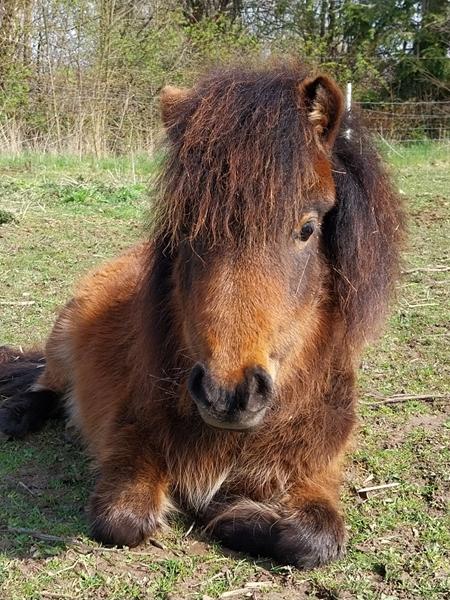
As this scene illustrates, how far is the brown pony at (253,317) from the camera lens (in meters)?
2.12

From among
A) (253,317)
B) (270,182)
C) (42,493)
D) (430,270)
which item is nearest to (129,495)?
(42,493)

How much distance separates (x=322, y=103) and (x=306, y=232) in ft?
1.49

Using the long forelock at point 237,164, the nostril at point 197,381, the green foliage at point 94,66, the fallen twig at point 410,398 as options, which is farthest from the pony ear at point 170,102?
the green foliage at point 94,66

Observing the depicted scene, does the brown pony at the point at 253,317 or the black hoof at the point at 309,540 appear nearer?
the brown pony at the point at 253,317

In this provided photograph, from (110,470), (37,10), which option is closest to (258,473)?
(110,470)

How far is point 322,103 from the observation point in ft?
7.73

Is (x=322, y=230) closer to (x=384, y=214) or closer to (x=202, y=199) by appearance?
(x=384, y=214)

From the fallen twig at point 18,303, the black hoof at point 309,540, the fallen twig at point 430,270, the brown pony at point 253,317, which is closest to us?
the brown pony at point 253,317

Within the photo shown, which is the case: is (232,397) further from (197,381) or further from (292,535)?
(292,535)

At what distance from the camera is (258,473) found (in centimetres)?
264

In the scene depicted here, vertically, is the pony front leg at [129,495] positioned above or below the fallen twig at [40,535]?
above

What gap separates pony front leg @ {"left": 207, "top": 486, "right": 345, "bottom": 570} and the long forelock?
108cm

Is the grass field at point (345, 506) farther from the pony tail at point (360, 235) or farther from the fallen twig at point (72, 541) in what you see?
the pony tail at point (360, 235)

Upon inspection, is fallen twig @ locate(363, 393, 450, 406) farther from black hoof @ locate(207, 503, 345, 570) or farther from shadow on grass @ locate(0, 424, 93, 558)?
shadow on grass @ locate(0, 424, 93, 558)
